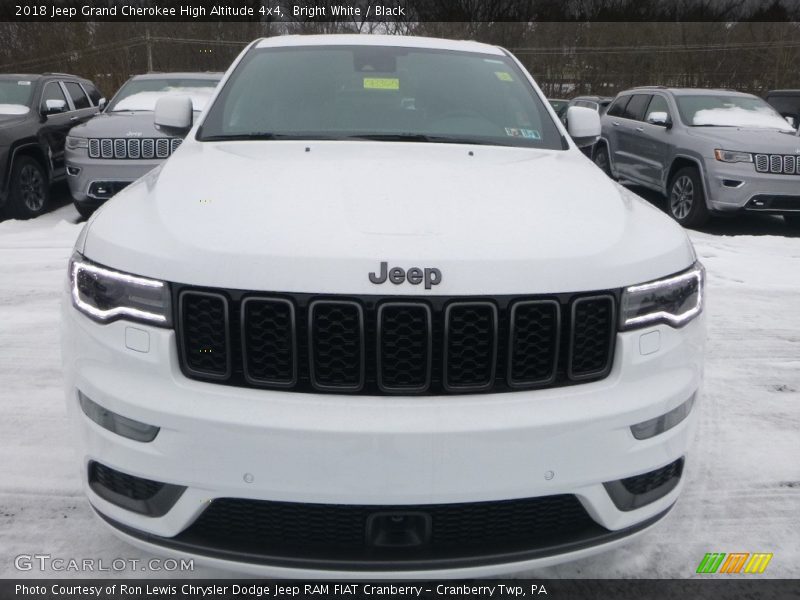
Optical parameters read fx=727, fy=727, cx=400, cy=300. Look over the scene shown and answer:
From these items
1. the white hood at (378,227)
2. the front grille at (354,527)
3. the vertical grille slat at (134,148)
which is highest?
the white hood at (378,227)

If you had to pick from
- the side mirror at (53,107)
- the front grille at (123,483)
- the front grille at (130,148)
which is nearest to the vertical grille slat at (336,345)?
the front grille at (123,483)

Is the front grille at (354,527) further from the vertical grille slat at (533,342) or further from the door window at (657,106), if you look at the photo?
the door window at (657,106)

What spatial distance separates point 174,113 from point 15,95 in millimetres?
6729

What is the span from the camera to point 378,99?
3.29 metres

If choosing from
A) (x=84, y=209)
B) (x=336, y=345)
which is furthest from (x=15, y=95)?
(x=336, y=345)

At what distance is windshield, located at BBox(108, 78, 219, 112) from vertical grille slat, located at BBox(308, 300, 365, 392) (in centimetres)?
737

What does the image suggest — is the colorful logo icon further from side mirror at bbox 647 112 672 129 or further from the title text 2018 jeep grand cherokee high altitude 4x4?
side mirror at bbox 647 112 672 129

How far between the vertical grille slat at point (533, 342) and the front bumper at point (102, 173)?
21.6 ft

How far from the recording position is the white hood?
1.84m

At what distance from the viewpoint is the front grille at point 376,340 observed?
1.83 metres

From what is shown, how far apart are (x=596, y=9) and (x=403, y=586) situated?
31.8 metres

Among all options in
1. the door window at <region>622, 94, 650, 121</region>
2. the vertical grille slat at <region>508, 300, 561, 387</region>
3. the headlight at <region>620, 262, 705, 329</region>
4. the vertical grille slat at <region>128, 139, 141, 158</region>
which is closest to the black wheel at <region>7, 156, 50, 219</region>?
the vertical grille slat at <region>128, 139, 141, 158</region>

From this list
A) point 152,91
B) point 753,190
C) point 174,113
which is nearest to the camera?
point 174,113

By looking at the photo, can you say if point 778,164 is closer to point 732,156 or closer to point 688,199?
point 732,156
